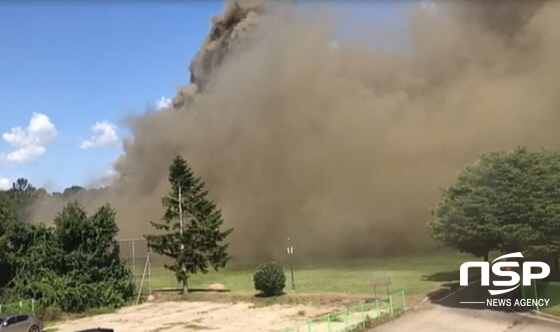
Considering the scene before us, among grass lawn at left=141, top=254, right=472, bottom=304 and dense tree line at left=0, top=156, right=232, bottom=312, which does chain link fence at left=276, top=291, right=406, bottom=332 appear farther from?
dense tree line at left=0, top=156, right=232, bottom=312

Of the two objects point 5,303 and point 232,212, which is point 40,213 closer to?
point 232,212

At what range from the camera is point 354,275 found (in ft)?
113

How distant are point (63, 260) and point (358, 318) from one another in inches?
554

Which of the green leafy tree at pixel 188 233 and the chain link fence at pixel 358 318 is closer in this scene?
the chain link fence at pixel 358 318

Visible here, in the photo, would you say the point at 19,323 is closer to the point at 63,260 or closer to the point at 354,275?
the point at 63,260

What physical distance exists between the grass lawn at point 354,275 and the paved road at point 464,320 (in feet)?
12.1

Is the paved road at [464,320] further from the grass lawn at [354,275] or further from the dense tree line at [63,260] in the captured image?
the dense tree line at [63,260]

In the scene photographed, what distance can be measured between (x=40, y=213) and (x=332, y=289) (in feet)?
157

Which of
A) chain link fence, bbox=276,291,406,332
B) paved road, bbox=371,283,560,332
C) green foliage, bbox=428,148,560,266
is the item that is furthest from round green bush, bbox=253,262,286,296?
green foliage, bbox=428,148,560,266

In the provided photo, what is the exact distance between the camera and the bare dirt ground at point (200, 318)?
846 inches

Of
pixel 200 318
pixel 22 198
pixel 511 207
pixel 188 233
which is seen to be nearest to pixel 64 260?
pixel 188 233

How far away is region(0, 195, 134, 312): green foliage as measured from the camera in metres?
27.1

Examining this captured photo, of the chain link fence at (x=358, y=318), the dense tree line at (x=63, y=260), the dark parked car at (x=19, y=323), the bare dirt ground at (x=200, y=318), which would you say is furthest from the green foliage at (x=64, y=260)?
the chain link fence at (x=358, y=318)

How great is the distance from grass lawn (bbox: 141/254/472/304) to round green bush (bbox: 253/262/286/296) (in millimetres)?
1403
